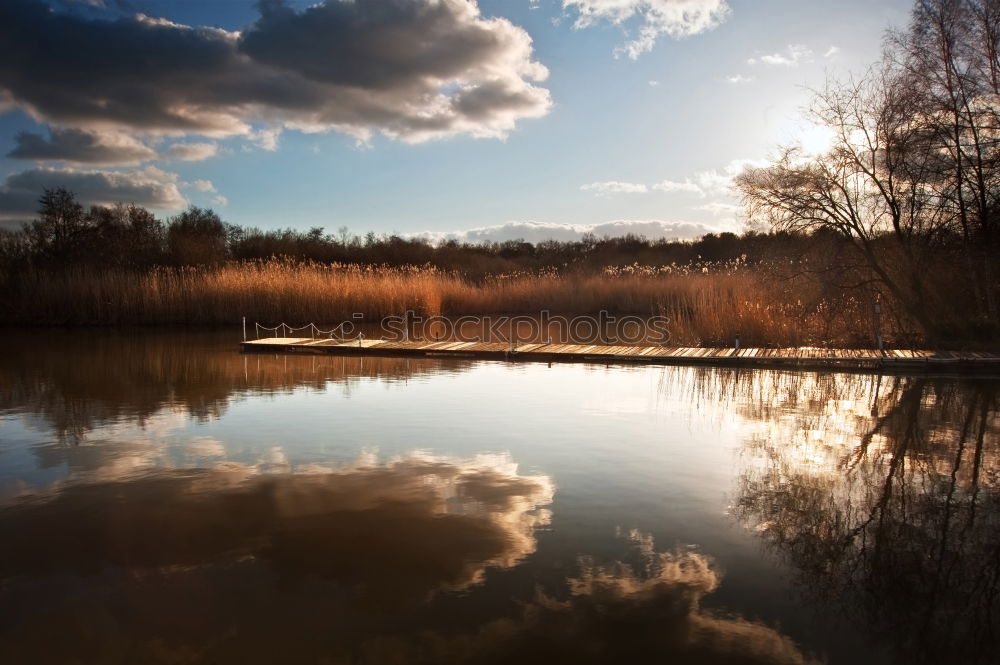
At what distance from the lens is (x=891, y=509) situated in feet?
12.1

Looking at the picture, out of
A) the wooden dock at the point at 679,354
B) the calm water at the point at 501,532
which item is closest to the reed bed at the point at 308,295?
the wooden dock at the point at 679,354

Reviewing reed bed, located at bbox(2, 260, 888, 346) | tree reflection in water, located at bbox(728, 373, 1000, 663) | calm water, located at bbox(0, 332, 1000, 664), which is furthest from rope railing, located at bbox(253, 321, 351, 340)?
tree reflection in water, located at bbox(728, 373, 1000, 663)

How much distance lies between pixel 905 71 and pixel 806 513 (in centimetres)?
903

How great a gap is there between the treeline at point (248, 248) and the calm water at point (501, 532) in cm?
669

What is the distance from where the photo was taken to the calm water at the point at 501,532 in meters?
2.56

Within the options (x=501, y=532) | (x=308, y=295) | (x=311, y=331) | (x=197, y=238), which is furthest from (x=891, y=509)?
(x=197, y=238)

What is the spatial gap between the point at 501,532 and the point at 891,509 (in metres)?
1.96

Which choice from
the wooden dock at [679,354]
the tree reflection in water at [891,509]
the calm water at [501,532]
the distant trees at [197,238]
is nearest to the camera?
the calm water at [501,532]

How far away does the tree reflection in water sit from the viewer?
8.75 ft

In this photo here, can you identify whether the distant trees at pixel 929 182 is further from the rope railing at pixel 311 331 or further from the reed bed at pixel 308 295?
the rope railing at pixel 311 331

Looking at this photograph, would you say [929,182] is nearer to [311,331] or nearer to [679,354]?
[679,354]

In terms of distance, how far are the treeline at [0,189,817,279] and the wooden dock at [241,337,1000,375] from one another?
251 centimetres

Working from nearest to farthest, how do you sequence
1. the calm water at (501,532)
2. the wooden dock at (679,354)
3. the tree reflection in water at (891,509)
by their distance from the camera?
1. the calm water at (501,532)
2. the tree reflection in water at (891,509)
3. the wooden dock at (679,354)

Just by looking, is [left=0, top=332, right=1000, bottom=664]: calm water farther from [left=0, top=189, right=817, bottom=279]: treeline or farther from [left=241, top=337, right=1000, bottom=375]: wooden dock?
[left=0, top=189, right=817, bottom=279]: treeline
